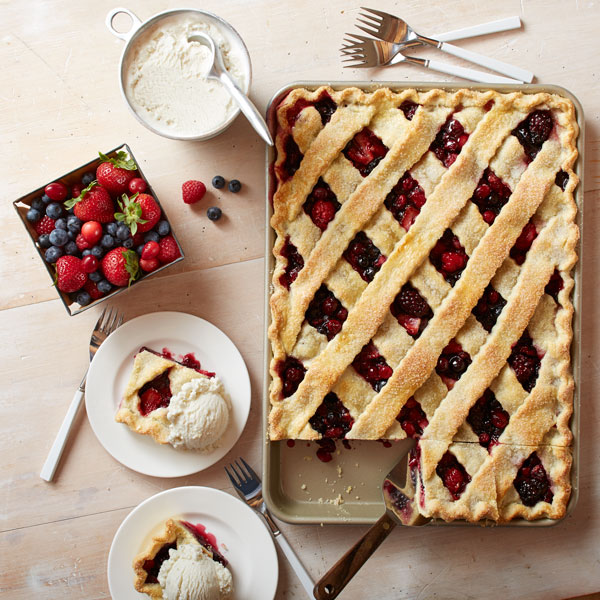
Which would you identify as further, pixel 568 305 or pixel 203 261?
pixel 203 261

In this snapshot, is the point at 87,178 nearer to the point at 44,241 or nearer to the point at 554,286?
the point at 44,241

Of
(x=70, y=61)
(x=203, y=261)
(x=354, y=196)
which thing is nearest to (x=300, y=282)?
(x=354, y=196)

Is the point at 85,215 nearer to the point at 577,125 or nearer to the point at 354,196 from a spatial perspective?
the point at 354,196

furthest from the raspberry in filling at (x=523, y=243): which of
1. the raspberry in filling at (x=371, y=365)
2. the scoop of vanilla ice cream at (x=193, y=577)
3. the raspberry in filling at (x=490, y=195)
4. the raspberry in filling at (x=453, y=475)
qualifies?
the scoop of vanilla ice cream at (x=193, y=577)

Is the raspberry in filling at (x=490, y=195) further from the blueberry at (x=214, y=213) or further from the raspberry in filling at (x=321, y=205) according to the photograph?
the blueberry at (x=214, y=213)

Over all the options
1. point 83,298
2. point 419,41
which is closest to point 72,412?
point 83,298

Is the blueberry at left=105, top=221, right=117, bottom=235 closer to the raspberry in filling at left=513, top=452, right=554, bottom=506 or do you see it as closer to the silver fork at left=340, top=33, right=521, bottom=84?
the silver fork at left=340, top=33, right=521, bottom=84
